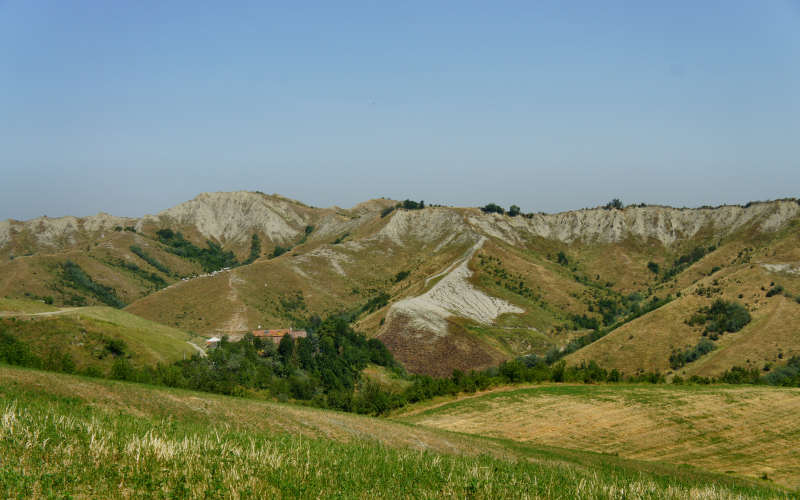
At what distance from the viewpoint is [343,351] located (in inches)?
3494

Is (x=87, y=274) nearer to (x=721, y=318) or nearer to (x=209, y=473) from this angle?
(x=721, y=318)

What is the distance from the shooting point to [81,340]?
5781 cm

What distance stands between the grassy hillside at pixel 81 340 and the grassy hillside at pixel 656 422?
109 ft

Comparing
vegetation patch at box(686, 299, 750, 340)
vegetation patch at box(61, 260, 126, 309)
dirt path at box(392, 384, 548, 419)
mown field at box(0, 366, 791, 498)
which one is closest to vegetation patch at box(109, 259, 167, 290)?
vegetation patch at box(61, 260, 126, 309)

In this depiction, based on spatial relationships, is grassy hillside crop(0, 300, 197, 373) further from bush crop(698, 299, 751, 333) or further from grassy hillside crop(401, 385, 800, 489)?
bush crop(698, 299, 751, 333)

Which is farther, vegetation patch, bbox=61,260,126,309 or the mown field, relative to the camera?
vegetation patch, bbox=61,260,126,309

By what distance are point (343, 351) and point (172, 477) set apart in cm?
8187

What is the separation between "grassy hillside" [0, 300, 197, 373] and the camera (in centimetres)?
5447

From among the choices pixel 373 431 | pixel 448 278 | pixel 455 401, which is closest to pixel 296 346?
pixel 455 401

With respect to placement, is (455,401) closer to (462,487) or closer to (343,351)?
(343,351)

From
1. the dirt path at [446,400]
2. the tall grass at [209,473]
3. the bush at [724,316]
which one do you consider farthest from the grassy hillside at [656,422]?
the bush at [724,316]

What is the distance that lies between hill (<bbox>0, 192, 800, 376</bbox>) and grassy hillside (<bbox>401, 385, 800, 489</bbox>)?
99.0 ft

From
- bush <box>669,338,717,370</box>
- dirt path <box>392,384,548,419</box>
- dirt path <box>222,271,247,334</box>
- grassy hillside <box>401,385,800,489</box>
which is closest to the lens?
grassy hillside <box>401,385,800,489</box>

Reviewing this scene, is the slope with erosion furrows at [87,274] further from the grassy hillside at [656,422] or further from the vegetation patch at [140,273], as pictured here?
the grassy hillside at [656,422]
